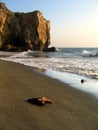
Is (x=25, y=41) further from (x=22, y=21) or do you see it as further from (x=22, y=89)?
(x=22, y=89)

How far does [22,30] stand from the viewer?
72.8 meters

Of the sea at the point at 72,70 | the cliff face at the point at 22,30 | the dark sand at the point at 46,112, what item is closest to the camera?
the dark sand at the point at 46,112

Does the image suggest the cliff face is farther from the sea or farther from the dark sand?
the dark sand

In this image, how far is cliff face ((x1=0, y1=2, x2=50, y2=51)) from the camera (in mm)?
68562

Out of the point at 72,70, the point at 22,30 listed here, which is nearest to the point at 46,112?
the point at 72,70

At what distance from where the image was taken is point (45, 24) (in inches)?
3214

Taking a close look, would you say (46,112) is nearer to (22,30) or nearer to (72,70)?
(72,70)

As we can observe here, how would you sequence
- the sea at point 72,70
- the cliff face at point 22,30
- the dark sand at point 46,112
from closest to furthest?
the dark sand at point 46,112 < the sea at point 72,70 < the cliff face at point 22,30

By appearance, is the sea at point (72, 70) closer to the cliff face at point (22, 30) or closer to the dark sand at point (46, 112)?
the dark sand at point (46, 112)

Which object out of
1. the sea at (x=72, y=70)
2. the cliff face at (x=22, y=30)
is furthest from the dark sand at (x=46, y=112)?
the cliff face at (x=22, y=30)

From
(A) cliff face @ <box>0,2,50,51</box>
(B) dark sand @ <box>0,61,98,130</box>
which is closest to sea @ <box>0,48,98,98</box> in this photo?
(B) dark sand @ <box>0,61,98,130</box>

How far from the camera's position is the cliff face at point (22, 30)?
225ft

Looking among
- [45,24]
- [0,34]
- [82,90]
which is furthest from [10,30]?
[82,90]

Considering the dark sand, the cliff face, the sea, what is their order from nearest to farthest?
the dark sand < the sea < the cliff face
